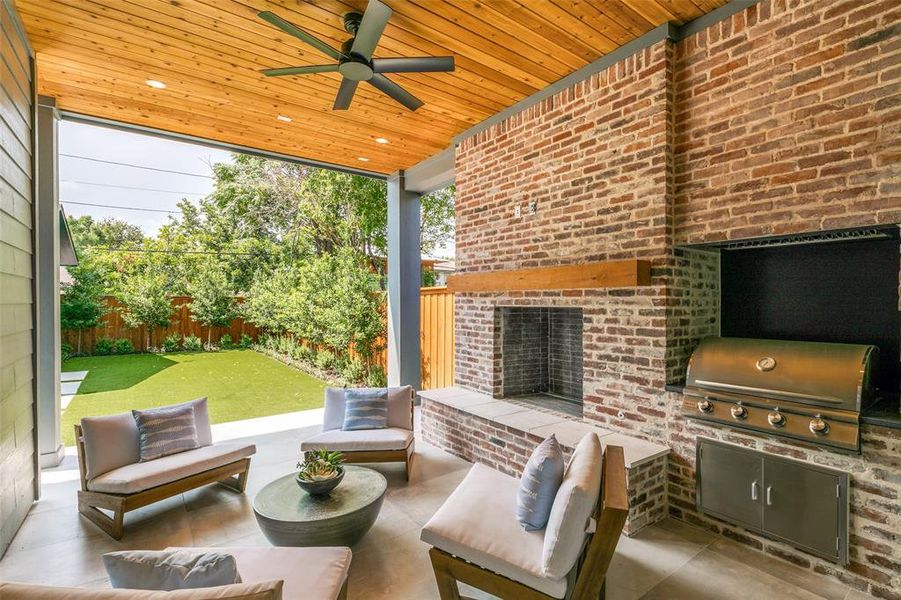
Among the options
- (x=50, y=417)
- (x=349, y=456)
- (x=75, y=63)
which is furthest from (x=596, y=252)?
(x=50, y=417)

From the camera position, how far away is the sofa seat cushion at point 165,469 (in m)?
2.87

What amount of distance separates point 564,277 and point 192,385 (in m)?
7.50

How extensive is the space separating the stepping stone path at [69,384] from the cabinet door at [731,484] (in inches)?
320

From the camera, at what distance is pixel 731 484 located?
271 cm

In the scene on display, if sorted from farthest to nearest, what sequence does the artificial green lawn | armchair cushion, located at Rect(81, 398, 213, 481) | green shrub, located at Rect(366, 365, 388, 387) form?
green shrub, located at Rect(366, 365, 388, 387) < the artificial green lawn < armchair cushion, located at Rect(81, 398, 213, 481)

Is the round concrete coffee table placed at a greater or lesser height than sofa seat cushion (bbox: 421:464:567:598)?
lesser

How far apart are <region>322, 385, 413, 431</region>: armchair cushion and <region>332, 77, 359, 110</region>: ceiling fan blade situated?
2.61 metres

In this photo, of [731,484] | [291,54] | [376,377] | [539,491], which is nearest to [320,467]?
[539,491]

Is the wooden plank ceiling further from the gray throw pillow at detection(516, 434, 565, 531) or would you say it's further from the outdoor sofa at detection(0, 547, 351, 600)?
the outdoor sofa at detection(0, 547, 351, 600)

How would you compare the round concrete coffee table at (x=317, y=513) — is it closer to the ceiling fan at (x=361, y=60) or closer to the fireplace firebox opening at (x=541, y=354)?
the fireplace firebox opening at (x=541, y=354)

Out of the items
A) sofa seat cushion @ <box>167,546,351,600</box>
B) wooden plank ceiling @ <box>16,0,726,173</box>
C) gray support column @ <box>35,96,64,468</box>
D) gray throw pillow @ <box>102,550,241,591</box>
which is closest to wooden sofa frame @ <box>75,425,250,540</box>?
gray support column @ <box>35,96,64,468</box>

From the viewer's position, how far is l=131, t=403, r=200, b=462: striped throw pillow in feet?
10.7

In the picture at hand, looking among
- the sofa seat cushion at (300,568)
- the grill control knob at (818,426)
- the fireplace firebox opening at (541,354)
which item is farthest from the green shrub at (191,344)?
the grill control knob at (818,426)

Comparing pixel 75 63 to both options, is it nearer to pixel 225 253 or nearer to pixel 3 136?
pixel 3 136
